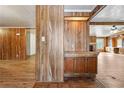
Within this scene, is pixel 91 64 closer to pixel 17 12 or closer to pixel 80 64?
pixel 80 64

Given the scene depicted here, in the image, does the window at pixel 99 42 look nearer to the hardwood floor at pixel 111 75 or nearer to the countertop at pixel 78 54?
the hardwood floor at pixel 111 75

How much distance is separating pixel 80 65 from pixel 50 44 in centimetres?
139

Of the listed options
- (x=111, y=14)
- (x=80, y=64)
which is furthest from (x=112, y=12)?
A: (x=80, y=64)

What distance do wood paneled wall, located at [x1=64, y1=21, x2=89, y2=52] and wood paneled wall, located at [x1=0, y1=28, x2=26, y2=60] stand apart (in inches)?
A: 207

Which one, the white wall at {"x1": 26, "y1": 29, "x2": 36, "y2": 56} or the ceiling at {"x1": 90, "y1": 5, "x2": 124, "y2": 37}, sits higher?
the ceiling at {"x1": 90, "y1": 5, "x2": 124, "y2": 37}

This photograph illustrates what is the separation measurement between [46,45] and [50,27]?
55cm

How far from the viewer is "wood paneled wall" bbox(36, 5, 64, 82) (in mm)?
4797

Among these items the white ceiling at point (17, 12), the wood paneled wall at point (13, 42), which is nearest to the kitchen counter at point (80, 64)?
the white ceiling at point (17, 12)

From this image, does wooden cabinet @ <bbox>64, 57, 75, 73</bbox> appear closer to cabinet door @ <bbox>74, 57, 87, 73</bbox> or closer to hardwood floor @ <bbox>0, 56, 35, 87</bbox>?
cabinet door @ <bbox>74, 57, 87, 73</bbox>

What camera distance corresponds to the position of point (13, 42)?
12.0 meters

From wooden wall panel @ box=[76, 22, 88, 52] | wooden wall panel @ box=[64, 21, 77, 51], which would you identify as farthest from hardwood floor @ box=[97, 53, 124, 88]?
wooden wall panel @ box=[64, 21, 77, 51]

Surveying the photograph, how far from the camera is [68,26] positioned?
7.75 metres

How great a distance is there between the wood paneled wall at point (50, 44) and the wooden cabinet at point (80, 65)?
2.27ft

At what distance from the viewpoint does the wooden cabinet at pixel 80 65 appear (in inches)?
215
